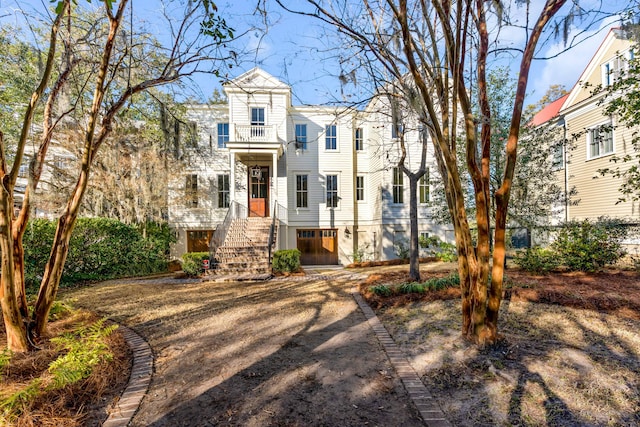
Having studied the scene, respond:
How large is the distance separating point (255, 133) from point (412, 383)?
12.1 metres

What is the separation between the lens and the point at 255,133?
13.0 meters

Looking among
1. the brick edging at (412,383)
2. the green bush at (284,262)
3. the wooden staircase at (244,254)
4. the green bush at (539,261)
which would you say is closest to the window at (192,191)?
the wooden staircase at (244,254)

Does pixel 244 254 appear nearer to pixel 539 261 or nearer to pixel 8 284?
pixel 8 284

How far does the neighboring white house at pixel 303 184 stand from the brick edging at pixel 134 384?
939 centimetres

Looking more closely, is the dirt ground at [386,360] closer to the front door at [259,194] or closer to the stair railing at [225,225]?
the stair railing at [225,225]

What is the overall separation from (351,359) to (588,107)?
636 inches

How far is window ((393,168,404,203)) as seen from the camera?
1396 cm

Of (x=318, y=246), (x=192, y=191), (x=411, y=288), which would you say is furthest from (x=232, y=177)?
(x=411, y=288)

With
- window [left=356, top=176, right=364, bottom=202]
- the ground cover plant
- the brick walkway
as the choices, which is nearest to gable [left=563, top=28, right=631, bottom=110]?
window [left=356, top=176, right=364, bottom=202]

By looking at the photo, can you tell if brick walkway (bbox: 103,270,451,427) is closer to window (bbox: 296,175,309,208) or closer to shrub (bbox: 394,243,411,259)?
shrub (bbox: 394,243,411,259)

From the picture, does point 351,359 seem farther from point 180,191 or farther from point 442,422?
point 180,191

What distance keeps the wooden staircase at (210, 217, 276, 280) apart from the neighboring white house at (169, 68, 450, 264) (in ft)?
5.41

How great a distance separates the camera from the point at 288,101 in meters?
14.4

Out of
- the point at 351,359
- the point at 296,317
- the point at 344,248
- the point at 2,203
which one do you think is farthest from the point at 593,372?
the point at 344,248
